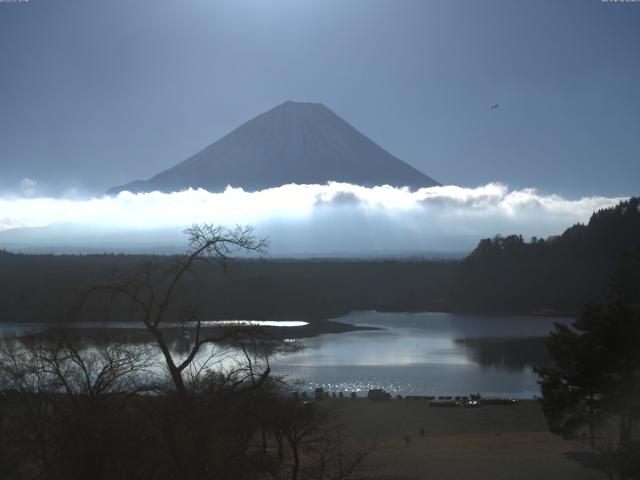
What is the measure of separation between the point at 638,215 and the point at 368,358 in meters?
30.0

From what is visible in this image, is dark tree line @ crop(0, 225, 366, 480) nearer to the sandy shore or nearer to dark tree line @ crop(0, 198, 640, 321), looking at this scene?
the sandy shore

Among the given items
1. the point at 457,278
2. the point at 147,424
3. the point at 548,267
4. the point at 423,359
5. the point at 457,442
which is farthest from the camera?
the point at 457,278

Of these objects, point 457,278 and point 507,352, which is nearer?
point 507,352

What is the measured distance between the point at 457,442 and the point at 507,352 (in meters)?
12.8

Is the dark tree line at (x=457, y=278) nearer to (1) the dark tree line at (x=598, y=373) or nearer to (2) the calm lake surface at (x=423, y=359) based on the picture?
(2) the calm lake surface at (x=423, y=359)

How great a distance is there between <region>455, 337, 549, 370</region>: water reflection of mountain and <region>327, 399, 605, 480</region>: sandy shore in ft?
21.1

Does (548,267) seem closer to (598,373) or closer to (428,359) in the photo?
(428,359)

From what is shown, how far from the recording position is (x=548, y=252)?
A: 47906 mm

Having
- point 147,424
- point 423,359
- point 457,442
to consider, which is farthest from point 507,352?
point 147,424

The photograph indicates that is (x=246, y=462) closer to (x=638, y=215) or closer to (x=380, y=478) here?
(x=380, y=478)

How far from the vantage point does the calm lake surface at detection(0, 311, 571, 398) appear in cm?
1744

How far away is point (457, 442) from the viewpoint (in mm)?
11250

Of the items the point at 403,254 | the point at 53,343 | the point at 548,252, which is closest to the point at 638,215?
the point at 548,252

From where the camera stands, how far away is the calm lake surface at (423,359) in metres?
17.4
